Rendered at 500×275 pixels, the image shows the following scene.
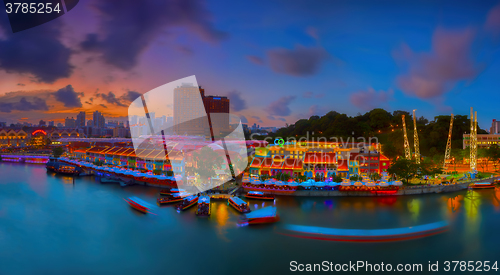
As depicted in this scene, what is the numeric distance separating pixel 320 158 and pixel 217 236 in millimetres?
6593

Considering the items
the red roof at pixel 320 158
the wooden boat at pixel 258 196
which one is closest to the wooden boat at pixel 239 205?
the wooden boat at pixel 258 196

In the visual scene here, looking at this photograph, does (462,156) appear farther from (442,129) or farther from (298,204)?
(298,204)

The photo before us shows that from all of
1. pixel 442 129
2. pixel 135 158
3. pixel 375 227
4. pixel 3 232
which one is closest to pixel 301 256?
pixel 375 227

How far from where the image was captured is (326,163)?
11320mm

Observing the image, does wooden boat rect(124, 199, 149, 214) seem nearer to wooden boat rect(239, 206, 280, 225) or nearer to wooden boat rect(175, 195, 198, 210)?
wooden boat rect(175, 195, 198, 210)

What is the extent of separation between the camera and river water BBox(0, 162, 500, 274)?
5.60m

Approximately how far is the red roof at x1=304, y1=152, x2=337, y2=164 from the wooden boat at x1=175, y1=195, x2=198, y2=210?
525 centimetres

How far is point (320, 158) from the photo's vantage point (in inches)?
460

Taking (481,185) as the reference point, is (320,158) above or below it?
above

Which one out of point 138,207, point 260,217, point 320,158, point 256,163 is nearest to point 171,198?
→ point 138,207

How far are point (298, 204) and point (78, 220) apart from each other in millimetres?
6917

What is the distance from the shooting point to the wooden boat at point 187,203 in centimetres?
841
